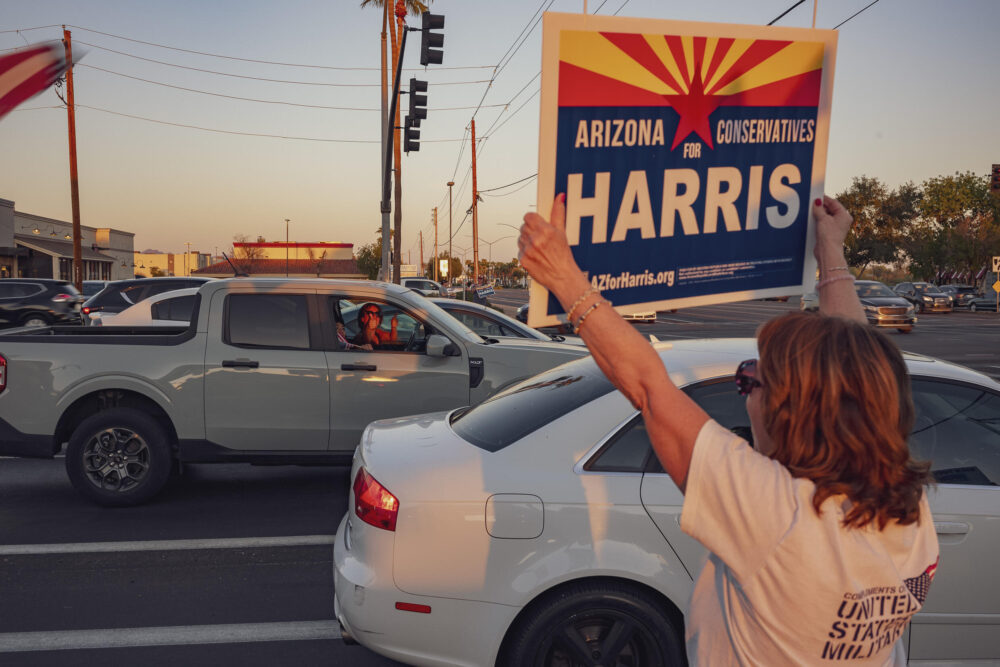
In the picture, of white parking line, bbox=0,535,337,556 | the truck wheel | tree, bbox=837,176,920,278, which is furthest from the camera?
tree, bbox=837,176,920,278

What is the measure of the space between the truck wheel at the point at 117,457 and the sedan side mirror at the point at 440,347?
2233 mm

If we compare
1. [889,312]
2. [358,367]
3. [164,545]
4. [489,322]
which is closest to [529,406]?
[358,367]

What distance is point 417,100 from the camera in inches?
665

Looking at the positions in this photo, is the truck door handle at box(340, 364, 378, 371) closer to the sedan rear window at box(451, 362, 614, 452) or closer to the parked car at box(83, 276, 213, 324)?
the sedan rear window at box(451, 362, 614, 452)

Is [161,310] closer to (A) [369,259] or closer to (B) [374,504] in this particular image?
(B) [374,504]

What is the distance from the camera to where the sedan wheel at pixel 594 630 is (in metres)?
3.08

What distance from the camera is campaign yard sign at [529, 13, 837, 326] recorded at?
2.43 m

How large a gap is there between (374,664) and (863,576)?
310cm

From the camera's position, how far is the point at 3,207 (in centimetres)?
4838

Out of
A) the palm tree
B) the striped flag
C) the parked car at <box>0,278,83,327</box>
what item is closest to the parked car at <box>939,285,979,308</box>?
the palm tree

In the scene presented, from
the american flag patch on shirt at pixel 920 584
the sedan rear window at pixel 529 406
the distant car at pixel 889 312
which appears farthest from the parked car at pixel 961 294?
the american flag patch on shirt at pixel 920 584

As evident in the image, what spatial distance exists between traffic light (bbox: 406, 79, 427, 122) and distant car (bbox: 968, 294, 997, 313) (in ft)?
129

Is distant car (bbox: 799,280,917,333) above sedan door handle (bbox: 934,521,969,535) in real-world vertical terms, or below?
below

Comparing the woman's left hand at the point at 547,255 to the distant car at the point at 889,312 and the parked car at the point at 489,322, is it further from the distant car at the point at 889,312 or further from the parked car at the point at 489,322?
the distant car at the point at 889,312
